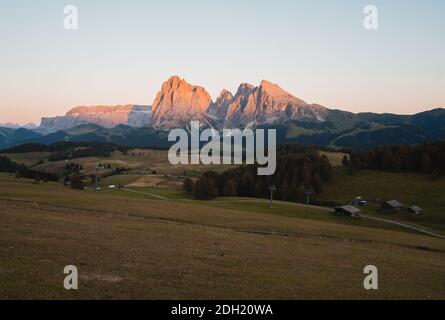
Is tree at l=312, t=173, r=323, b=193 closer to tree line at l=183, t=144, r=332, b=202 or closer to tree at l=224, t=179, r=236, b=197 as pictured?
tree line at l=183, t=144, r=332, b=202

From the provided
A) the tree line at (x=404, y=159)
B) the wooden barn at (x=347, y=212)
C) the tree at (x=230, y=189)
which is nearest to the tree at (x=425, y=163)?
the tree line at (x=404, y=159)

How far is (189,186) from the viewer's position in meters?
176

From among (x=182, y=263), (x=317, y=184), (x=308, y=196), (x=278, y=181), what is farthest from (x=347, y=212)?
(x=182, y=263)

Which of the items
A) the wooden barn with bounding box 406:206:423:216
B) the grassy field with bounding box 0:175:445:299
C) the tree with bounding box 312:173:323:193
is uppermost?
the grassy field with bounding box 0:175:445:299

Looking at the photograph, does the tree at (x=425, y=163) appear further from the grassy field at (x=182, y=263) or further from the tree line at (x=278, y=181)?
the grassy field at (x=182, y=263)

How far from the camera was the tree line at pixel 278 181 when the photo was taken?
16012cm

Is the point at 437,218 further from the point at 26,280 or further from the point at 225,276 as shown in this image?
the point at 26,280

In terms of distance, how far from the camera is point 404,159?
17788cm

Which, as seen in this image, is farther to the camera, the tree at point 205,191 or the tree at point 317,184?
the tree at point 317,184

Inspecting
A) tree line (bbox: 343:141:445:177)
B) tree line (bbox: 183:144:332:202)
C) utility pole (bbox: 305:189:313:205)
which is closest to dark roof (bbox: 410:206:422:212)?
utility pole (bbox: 305:189:313:205)

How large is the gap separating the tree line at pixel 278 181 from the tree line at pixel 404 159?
20.2m

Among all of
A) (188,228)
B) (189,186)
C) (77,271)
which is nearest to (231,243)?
(188,228)

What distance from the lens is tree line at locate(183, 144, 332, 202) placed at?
160m

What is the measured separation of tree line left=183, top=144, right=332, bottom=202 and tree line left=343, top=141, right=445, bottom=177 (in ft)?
66.2
